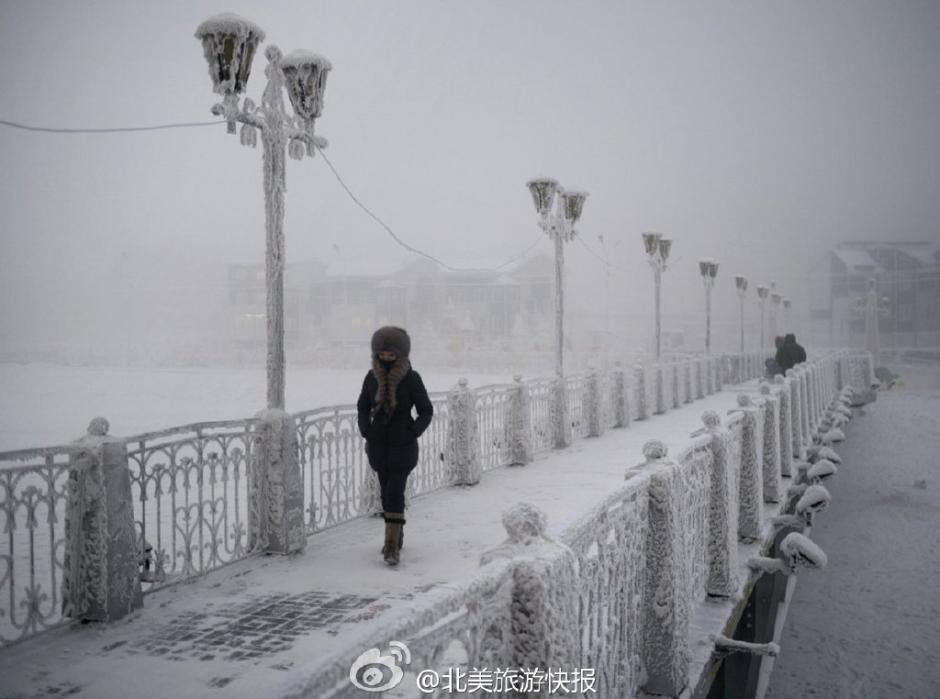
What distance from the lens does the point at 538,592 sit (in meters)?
2.34

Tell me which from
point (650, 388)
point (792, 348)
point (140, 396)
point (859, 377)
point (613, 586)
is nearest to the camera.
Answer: point (613, 586)

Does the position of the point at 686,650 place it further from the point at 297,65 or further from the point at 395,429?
the point at 297,65

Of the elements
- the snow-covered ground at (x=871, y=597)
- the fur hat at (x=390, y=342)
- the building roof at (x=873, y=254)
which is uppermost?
the building roof at (x=873, y=254)

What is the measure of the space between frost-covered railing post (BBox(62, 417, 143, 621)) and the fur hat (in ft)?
7.29

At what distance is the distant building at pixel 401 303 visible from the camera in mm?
61625

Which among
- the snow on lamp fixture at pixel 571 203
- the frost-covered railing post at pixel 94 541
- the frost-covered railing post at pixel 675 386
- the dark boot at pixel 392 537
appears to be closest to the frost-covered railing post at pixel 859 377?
the frost-covered railing post at pixel 675 386

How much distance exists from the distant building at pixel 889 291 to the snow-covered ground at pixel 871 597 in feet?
156

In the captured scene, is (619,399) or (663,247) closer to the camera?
(619,399)

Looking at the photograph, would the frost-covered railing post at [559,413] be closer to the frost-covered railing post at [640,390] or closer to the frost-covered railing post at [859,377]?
the frost-covered railing post at [640,390]

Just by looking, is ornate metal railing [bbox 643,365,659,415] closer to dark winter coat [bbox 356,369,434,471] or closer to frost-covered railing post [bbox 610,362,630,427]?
frost-covered railing post [bbox 610,362,630,427]

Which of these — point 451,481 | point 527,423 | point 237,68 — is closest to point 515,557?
point 237,68

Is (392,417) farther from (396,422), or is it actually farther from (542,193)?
(542,193)

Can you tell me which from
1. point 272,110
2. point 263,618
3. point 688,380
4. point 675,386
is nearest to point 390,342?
point 263,618

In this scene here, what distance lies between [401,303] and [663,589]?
61.8 metres
